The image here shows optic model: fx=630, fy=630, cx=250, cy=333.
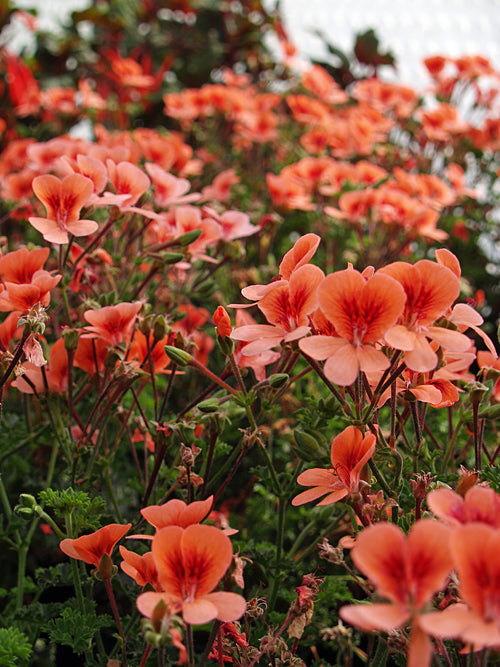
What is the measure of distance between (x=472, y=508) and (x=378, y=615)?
14cm

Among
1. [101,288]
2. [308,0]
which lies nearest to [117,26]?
[308,0]

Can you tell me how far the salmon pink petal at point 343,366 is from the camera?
27.0 inches

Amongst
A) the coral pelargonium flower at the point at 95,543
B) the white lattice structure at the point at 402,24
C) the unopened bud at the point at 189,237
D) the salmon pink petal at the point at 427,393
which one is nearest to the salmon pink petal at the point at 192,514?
the coral pelargonium flower at the point at 95,543

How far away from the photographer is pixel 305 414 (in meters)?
1.04

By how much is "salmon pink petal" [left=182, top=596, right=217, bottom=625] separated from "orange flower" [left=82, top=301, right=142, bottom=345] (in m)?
0.46

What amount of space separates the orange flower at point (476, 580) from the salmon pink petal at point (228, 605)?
7.5 inches

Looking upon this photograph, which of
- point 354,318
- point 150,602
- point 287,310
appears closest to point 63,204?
point 287,310

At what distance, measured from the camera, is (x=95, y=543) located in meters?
0.77

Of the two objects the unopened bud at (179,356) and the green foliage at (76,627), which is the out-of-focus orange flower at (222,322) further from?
the green foliage at (76,627)

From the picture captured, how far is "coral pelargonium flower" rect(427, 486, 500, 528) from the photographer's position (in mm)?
557

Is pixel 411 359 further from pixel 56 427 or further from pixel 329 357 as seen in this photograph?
pixel 56 427

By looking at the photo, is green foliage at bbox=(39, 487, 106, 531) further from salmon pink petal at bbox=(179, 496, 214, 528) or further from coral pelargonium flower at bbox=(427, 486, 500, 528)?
coral pelargonium flower at bbox=(427, 486, 500, 528)

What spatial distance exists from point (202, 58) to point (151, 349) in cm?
397

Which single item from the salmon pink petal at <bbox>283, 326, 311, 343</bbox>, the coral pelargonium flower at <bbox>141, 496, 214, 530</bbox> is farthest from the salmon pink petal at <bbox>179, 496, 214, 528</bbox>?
the salmon pink petal at <bbox>283, 326, 311, 343</bbox>
